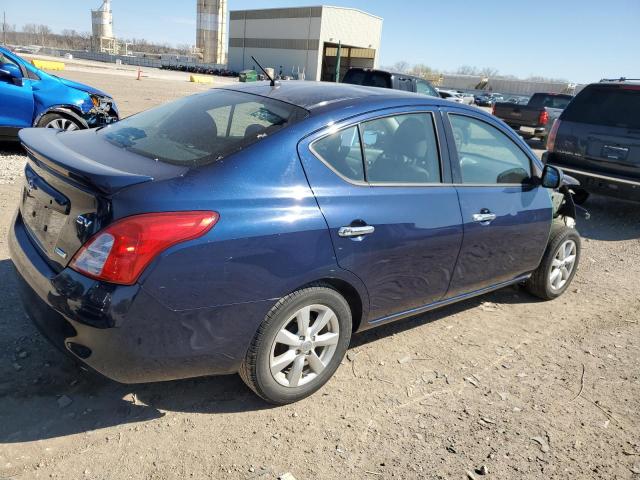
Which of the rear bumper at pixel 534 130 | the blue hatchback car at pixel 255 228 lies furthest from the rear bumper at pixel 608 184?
the rear bumper at pixel 534 130

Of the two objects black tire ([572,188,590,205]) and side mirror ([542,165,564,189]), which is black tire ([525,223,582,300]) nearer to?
side mirror ([542,165,564,189])

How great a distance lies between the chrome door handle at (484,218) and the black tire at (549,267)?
3.79 feet

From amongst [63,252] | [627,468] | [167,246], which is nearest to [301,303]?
[167,246]

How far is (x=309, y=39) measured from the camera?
6956 cm

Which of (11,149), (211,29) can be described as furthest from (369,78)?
(211,29)

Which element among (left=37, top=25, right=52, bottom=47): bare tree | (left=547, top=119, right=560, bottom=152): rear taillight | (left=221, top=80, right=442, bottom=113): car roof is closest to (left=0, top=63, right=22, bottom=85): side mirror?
(left=221, top=80, right=442, bottom=113): car roof

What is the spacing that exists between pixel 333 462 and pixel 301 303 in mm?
805

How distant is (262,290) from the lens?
2.52m

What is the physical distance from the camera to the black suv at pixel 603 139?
7.15 metres

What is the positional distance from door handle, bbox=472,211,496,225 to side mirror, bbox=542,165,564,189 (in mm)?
783

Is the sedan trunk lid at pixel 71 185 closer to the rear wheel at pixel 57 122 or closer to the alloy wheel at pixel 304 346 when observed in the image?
the alloy wheel at pixel 304 346

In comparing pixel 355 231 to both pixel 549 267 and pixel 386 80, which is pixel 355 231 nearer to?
pixel 549 267

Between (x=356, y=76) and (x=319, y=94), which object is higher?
(x=319, y=94)

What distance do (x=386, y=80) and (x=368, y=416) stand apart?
1007 cm
